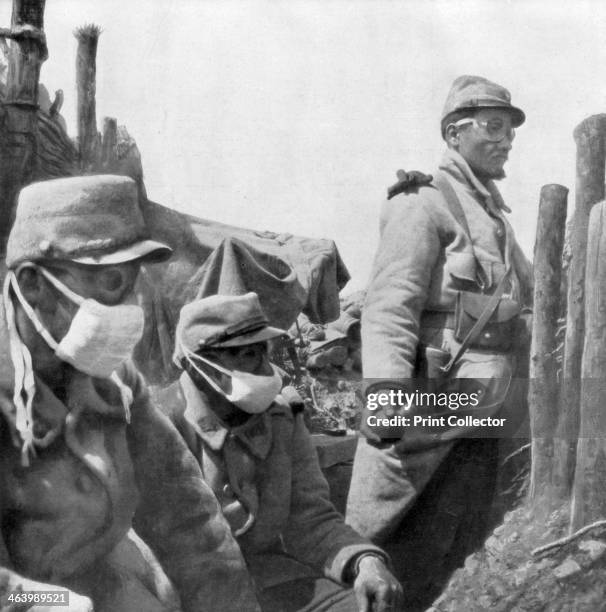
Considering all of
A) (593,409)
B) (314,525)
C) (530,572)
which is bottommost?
(530,572)

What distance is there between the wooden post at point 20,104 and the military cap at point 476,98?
1.84 m

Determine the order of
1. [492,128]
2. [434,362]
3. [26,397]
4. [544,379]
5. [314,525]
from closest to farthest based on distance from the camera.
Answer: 1. [26,397]
2. [314,525]
3. [434,362]
4. [544,379]
5. [492,128]

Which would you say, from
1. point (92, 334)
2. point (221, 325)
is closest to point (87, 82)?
point (221, 325)

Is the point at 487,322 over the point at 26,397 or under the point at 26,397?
over

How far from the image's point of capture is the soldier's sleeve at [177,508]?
19.3ft

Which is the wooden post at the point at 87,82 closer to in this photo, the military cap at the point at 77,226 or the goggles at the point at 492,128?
the military cap at the point at 77,226

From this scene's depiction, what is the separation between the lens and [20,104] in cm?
702

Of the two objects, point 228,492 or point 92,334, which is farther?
point 228,492

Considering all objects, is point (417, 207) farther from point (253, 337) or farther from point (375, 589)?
point (375, 589)

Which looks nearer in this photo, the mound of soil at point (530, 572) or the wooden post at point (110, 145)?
the mound of soil at point (530, 572)

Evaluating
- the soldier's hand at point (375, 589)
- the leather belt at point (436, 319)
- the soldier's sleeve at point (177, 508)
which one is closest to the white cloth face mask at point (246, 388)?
the soldier's sleeve at point (177, 508)

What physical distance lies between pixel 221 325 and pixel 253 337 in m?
0.14

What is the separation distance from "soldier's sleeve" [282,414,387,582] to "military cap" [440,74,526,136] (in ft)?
5.55

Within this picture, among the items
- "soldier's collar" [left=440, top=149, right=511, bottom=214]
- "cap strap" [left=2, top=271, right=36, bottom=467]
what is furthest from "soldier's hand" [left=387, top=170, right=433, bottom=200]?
"cap strap" [left=2, top=271, right=36, bottom=467]
